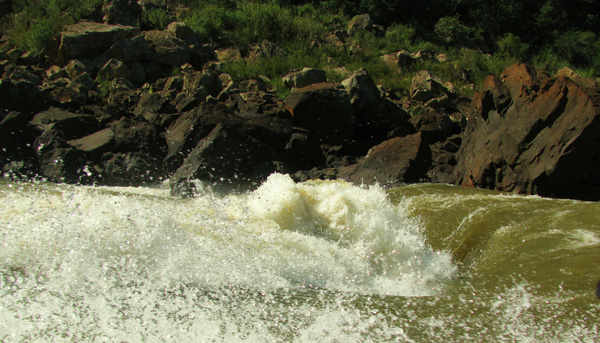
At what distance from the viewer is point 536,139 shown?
315 inches

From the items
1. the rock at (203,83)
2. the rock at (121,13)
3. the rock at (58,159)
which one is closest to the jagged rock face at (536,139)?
the rock at (203,83)

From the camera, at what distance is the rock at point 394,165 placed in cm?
872

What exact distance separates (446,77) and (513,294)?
41.5 feet

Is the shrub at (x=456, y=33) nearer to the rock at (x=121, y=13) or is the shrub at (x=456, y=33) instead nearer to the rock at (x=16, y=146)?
the rock at (x=121, y=13)

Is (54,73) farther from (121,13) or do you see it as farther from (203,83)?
(203,83)

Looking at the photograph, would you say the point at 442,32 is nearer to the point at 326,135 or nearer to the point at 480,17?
the point at 480,17

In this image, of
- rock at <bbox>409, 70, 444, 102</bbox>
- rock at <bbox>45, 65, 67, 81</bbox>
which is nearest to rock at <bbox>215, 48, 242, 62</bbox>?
rock at <bbox>45, 65, 67, 81</bbox>

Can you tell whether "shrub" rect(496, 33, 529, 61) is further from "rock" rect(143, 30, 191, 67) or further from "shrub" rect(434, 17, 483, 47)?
"rock" rect(143, 30, 191, 67)

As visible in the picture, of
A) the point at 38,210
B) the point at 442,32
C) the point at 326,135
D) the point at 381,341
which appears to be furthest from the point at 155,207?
the point at 442,32

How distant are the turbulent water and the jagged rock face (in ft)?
2.84

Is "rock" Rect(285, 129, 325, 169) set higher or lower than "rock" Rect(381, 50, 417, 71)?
lower

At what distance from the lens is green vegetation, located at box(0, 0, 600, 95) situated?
48.9ft

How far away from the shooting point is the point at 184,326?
3812mm

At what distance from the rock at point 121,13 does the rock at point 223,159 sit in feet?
24.9
